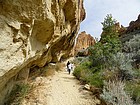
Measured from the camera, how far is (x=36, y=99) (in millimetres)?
7945

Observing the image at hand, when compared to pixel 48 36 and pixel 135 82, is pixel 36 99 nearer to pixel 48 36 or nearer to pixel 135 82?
pixel 48 36

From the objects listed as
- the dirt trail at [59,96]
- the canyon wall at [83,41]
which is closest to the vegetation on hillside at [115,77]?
the dirt trail at [59,96]

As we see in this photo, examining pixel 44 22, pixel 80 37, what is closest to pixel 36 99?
pixel 44 22

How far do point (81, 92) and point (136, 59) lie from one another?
451 centimetres

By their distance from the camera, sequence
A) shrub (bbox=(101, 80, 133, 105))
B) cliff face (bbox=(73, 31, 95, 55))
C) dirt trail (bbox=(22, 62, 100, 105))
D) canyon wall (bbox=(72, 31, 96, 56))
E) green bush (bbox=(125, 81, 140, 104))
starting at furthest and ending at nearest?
cliff face (bbox=(73, 31, 95, 55)), canyon wall (bbox=(72, 31, 96, 56)), dirt trail (bbox=(22, 62, 100, 105)), green bush (bbox=(125, 81, 140, 104)), shrub (bbox=(101, 80, 133, 105))

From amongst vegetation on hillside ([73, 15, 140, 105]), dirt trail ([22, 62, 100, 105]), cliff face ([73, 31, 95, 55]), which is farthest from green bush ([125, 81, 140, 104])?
cliff face ([73, 31, 95, 55])

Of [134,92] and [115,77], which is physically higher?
[115,77]

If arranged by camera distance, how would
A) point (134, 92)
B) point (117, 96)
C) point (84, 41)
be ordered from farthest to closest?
point (84, 41) → point (134, 92) → point (117, 96)

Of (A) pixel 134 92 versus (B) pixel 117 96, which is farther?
(A) pixel 134 92

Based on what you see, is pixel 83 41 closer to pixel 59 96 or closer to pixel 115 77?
pixel 115 77

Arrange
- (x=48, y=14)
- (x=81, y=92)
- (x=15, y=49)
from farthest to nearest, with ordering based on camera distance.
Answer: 1. (x=81, y=92)
2. (x=48, y=14)
3. (x=15, y=49)

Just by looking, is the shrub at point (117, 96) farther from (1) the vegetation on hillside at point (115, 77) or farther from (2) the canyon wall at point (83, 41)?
(2) the canyon wall at point (83, 41)

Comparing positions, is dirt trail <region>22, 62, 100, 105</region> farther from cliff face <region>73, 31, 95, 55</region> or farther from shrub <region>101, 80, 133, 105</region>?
cliff face <region>73, 31, 95, 55</region>

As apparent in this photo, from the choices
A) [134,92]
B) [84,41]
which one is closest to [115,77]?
[134,92]
